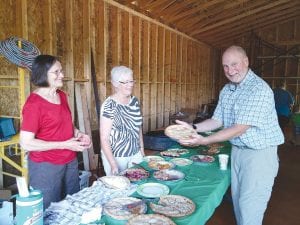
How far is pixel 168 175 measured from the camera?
2006 millimetres

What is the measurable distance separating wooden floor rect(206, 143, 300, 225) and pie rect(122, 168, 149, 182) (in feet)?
5.20

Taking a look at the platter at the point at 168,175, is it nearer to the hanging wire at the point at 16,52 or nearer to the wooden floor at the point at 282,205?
the wooden floor at the point at 282,205

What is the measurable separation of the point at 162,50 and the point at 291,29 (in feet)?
22.6

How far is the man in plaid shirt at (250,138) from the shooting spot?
2.05 m

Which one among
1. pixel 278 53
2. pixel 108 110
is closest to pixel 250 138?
pixel 108 110

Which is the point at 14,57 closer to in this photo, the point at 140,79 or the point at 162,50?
the point at 140,79

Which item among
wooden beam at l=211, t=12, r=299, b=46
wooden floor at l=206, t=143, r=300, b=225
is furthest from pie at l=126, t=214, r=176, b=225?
wooden beam at l=211, t=12, r=299, b=46

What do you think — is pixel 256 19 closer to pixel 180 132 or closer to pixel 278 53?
pixel 278 53

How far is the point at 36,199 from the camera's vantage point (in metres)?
1.08

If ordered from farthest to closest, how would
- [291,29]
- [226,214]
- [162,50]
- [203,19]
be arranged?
[291,29]
[203,19]
[162,50]
[226,214]

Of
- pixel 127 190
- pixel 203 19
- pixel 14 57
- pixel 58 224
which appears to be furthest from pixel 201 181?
pixel 203 19

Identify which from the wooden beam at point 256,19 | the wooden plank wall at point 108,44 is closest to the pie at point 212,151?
the wooden plank wall at point 108,44

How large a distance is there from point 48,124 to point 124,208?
33.9 inches

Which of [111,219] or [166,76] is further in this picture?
[166,76]
